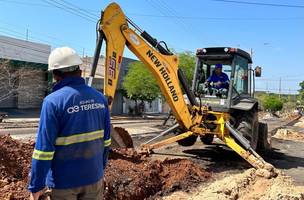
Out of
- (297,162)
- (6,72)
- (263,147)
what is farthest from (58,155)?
(6,72)

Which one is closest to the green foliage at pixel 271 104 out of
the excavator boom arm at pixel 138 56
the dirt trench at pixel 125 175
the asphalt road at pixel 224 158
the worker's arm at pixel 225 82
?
the asphalt road at pixel 224 158

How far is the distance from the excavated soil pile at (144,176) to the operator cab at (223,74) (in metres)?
2.34

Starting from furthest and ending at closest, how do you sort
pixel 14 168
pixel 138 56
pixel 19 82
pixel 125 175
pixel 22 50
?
pixel 22 50 → pixel 19 82 → pixel 138 56 → pixel 125 175 → pixel 14 168

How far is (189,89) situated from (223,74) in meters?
1.29

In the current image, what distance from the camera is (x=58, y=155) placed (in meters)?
3.13

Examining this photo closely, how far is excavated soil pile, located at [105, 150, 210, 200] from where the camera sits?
6215 mm

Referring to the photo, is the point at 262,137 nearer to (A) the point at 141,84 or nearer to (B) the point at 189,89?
(B) the point at 189,89

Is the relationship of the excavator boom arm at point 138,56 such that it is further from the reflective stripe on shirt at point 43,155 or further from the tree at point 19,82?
the tree at point 19,82

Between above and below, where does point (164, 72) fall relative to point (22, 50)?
below

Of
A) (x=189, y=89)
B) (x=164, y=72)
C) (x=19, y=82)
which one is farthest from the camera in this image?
(x=19, y=82)

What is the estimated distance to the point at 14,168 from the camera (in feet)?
20.9

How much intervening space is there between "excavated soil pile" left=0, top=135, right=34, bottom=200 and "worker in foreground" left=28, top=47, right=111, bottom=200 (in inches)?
81.7

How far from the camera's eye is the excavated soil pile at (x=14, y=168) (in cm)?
514

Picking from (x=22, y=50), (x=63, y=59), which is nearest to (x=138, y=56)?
(x=63, y=59)
